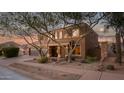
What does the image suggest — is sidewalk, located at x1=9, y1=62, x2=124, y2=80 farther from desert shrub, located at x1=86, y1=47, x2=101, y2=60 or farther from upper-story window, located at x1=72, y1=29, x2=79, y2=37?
upper-story window, located at x1=72, y1=29, x2=79, y2=37

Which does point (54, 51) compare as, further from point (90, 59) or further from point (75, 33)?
point (90, 59)

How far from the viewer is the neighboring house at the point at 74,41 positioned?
366 centimetres

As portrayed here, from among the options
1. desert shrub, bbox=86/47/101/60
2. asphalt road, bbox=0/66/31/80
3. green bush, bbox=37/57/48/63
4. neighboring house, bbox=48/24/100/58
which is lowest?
asphalt road, bbox=0/66/31/80

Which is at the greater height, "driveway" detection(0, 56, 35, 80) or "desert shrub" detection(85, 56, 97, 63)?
"desert shrub" detection(85, 56, 97, 63)

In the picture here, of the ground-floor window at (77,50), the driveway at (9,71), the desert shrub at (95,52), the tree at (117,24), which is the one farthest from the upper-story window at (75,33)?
the driveway at (9,71)

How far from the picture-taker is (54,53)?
3799 millimetres

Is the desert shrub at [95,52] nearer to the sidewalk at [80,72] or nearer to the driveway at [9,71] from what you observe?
the sidewalk at [80,72]

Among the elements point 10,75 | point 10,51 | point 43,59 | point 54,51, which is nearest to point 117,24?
Answer: point 54,51

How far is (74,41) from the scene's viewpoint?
3.78 meters

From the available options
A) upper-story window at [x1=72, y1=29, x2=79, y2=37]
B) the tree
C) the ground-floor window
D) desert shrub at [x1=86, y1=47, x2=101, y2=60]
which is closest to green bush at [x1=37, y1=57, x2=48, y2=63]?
the ground-floor window

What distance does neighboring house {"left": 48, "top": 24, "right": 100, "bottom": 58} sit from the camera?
12.0 ft

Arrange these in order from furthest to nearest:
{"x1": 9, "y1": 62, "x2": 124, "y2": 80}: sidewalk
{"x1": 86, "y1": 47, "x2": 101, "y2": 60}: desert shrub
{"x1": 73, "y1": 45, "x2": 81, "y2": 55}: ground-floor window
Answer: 1. {"x1": 73, "y1": 45, "x2": 81, "y2": 55}: ground-floor window
2. {"x1": 86, "y1": 47, "x2": 101, "y2": 60}: desert shrub
3. {"x1": 9, "y1": 62, "x2": 124, "y2": 80}: sidewalk
